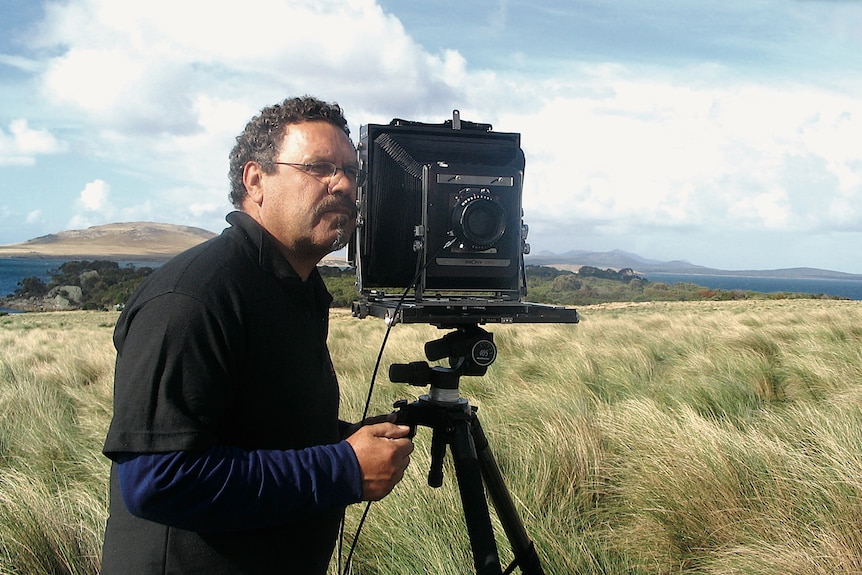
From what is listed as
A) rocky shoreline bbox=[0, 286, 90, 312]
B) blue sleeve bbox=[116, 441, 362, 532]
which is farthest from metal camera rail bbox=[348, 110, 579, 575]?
rocky shoreline bbox=[0, 286, 90, 312]

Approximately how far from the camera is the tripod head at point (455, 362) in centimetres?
197

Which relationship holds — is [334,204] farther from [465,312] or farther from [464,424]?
[464,424]

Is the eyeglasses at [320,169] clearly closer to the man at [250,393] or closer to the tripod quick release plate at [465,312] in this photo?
the man at [250,393]

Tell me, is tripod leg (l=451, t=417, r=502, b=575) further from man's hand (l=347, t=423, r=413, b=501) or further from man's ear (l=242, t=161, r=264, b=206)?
man's ear (l=242, t=161, r=264, b=206)

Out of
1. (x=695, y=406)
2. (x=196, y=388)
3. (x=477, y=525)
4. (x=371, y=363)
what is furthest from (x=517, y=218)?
(x=371, y=363)

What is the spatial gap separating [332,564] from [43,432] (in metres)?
2.42

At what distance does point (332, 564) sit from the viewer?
2.63 meters

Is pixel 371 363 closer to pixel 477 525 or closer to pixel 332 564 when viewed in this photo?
pixel 332 564

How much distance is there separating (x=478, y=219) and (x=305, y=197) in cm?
59

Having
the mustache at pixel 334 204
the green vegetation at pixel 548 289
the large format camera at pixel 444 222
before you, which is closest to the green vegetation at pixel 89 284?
the green vegetation at pixel 548 289

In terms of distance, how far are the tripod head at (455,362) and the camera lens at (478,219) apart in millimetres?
264

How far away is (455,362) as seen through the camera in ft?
6.66

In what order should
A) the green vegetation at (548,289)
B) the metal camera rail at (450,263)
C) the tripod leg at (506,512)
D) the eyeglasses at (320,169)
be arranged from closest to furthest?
the eyeglasses at (320,169)
the metal camera rail at (450,263)
the tripod leg at (506,512)
the green vegetation at (548,289)

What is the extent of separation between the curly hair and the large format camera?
0.32 m
